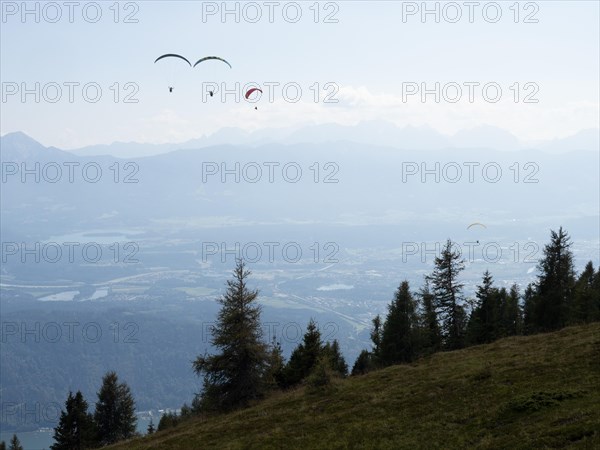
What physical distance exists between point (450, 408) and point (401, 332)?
86.8 ft

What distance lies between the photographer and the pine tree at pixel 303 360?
154 ft

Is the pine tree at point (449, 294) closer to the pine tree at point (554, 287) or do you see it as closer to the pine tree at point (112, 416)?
the pine tree at point (554, 287)

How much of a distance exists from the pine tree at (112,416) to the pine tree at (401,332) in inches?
1234

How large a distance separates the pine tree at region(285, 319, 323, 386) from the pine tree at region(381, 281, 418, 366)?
6.83 metres

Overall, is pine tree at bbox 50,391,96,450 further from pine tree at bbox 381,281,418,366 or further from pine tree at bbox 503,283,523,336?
pine tree at bbox 503,283,523,336

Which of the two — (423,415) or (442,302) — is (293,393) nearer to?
(423,415)

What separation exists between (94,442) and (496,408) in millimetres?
49395

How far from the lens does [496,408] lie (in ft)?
73.0

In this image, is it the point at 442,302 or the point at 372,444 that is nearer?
the point at 372,444

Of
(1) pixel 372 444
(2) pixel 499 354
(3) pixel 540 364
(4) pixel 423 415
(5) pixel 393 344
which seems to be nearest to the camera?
(1) pixel 372 444

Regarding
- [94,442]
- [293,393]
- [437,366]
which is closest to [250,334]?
[293,393]

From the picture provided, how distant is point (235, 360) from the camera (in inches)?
1526

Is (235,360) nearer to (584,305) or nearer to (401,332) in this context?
(401,332)

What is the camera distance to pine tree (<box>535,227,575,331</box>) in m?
51.0
